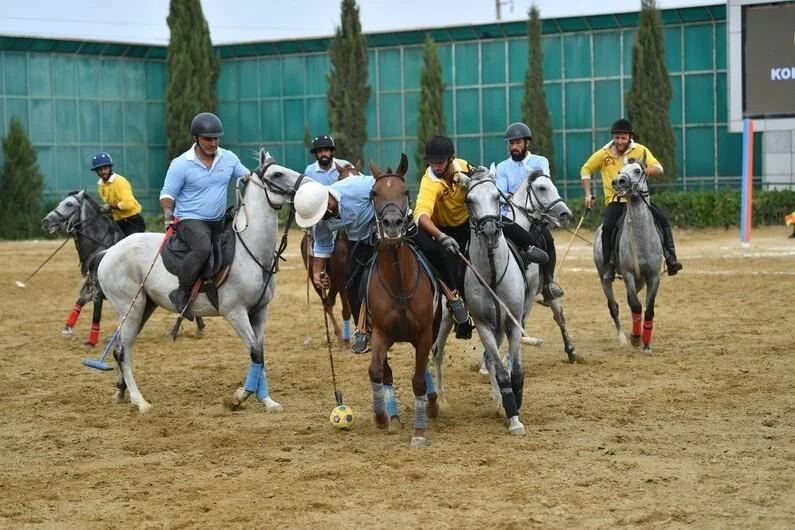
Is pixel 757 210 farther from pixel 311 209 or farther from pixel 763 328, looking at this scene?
pixel 311 209

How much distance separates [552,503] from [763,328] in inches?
370

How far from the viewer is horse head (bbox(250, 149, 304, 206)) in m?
11.6

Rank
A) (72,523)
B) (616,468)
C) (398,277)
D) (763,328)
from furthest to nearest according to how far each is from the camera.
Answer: (763,328), (398,277), (616,468), (72,523)

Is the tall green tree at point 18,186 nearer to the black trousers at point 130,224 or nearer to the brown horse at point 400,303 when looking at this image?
the black trousers at point 130,224

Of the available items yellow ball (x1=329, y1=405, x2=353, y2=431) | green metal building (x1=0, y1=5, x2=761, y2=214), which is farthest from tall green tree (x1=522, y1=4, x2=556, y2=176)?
yellow ball (x1=329, y1=405, x2=353, y2=431)

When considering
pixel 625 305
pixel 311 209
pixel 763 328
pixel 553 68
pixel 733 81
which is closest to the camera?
pixel 311 209

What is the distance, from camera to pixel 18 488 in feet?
29.0

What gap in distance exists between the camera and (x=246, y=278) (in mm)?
11680

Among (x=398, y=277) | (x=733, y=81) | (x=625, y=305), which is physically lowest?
(x=625, y=305)

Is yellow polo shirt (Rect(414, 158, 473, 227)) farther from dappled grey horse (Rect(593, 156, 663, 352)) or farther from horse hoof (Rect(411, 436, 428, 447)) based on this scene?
dappled grey horse (Rect(593, 156, 663, 352))

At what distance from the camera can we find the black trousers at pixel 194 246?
11539 millimetres

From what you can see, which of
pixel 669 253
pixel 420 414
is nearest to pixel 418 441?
pixel 420 414

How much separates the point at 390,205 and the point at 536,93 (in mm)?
30063

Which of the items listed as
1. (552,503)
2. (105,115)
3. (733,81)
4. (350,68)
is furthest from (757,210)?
(552,503)
